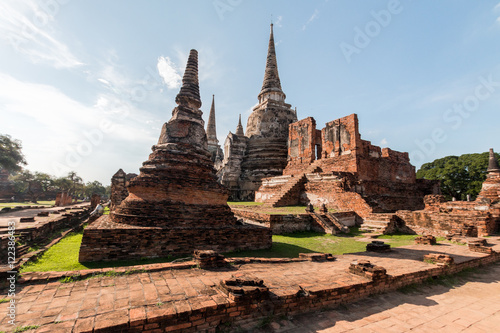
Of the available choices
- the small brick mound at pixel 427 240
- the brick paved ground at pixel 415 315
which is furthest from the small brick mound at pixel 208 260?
the small brick mound at pixel 427 240

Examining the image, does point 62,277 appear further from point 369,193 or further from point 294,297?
point 369,193

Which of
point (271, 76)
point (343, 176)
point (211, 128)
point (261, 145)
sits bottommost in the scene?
point (343, 176)

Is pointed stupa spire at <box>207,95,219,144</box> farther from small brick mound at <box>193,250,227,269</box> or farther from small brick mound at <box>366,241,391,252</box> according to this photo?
small brick mound at <box>193,250,227,269</box>

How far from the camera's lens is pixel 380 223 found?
35.0ft

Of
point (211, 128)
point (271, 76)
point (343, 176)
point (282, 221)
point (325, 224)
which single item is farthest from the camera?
point (211, 128)

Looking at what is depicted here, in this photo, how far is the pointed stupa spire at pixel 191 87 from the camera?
9438 mm

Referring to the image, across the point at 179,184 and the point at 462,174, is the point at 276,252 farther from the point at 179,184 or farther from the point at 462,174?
the point at 462,174

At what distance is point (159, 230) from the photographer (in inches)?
237

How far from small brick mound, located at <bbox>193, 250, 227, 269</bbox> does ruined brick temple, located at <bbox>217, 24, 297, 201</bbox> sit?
16.7 meters

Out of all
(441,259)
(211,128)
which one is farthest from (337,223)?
(211,128)

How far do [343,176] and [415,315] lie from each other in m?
10.7

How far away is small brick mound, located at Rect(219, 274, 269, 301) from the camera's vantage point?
9.99 feet

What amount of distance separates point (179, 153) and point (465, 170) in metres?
40.3

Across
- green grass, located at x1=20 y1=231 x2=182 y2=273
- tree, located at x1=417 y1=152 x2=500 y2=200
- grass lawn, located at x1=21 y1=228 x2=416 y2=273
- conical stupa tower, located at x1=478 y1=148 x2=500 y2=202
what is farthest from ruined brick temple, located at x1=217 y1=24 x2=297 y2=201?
tree, located at x1=417 y1=152 x2=500 y2=200
